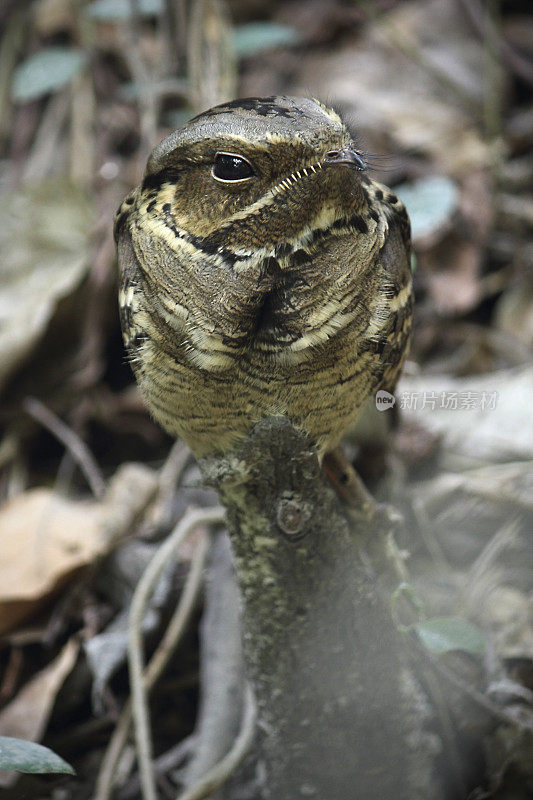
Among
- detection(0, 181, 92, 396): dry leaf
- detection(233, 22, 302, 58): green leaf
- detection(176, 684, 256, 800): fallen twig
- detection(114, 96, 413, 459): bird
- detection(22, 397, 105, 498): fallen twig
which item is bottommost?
detection(176, 684, 256, 800): fallen twig

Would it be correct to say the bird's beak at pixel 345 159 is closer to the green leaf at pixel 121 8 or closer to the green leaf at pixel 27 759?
the green leaf at pixel 27 759

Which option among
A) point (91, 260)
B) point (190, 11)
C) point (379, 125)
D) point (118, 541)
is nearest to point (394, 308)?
point (118, 541)

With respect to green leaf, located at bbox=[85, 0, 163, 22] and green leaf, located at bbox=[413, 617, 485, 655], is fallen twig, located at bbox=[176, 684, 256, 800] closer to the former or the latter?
green leaf, located at bbox=[413, 617, 485, 655]

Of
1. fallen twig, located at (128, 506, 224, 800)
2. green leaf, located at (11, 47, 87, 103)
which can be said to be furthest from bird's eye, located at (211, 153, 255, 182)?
green leaf, located at (11, 47, 87, 103)

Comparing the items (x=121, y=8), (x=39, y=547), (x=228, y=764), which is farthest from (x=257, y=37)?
(x=228, y=764)

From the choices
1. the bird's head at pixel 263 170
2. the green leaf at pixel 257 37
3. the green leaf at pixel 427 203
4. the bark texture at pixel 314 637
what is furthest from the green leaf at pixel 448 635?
the green leaf at pixel 257 37

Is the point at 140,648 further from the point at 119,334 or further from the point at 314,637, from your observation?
the point at 119,334
